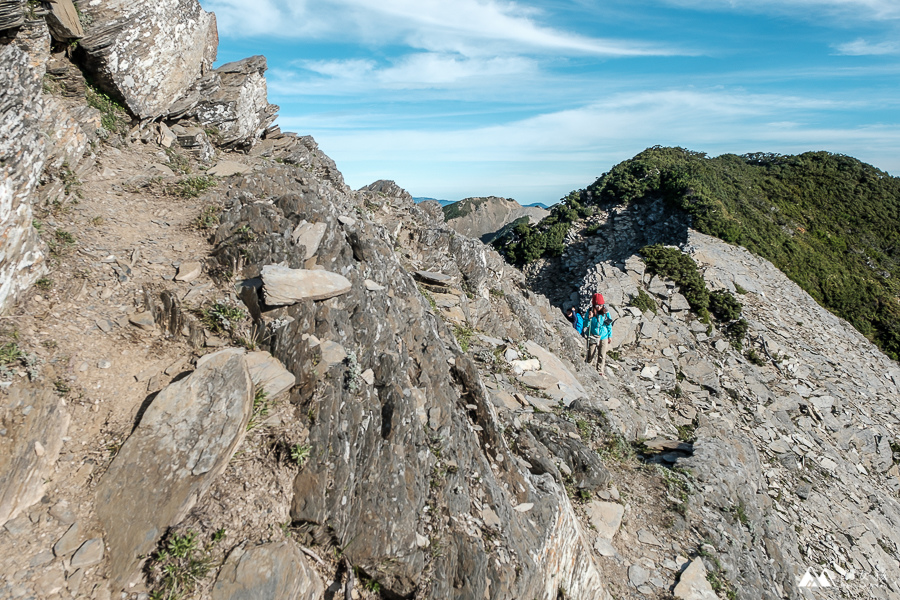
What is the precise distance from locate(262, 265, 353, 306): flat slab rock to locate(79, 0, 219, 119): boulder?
8.18 m

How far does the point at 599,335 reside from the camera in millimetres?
17656

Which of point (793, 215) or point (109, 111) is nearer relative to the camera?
point (109, 111)

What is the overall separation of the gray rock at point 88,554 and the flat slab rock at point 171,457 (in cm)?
11

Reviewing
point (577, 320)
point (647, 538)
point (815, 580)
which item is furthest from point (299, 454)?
point (577, 320)

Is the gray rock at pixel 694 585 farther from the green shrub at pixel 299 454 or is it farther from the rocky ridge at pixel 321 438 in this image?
the green shrub at pixel 299 454

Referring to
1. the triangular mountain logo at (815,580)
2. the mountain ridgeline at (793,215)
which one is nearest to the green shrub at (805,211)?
the mountain ridgeline at (793,215)

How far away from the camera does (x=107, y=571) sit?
5.10 meters

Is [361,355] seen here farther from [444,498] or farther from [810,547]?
[810,547]

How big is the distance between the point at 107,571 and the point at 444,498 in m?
4.28

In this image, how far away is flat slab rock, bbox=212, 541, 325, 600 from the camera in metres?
5.39

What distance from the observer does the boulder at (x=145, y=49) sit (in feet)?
37.4

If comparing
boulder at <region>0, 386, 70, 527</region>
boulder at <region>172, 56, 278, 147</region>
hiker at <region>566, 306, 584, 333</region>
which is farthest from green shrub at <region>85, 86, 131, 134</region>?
hiker at <region>566, 306, 584, 333</region>

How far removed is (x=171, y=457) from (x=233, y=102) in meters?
12.2

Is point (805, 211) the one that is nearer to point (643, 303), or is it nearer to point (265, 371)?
point (643, 303)
